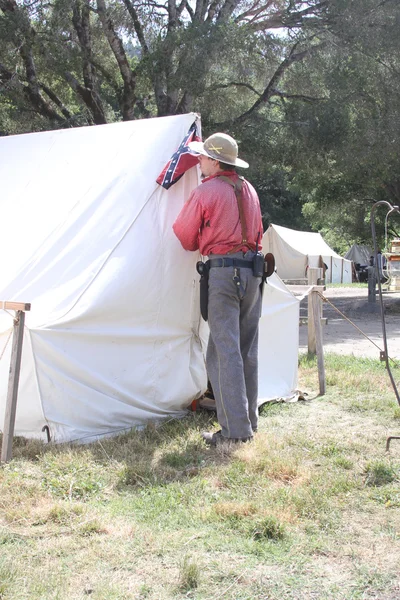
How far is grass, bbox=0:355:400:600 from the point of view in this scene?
96.7 inches

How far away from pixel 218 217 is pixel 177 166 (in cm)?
78

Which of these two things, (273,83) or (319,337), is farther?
(273,83)

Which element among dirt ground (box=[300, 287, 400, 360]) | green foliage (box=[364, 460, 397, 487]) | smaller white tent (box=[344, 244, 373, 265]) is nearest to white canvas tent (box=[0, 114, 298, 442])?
green foliage (box=[364, 460, 397, 487])

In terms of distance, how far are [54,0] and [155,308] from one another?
8.05m

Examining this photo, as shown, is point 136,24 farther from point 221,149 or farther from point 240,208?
point 240,208

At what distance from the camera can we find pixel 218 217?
166 inches

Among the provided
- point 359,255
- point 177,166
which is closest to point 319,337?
point 177,166

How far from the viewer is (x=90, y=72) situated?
1155 cm

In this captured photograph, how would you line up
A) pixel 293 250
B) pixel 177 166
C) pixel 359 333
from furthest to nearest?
pixel 293 250, pixel 359 333, pixel 177 166

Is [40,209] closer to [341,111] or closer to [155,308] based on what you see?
[155,308]

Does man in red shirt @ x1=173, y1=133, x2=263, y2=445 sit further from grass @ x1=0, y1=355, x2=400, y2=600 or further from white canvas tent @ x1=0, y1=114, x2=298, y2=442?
white canvas tent @ x1=0, y1=114, x2=298, y2=442

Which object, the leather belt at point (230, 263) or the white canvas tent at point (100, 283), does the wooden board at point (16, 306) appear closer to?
the white canvas tent at point (100, 283)

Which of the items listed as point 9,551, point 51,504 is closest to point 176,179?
point 51,504

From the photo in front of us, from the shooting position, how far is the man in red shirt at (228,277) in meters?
4.15
